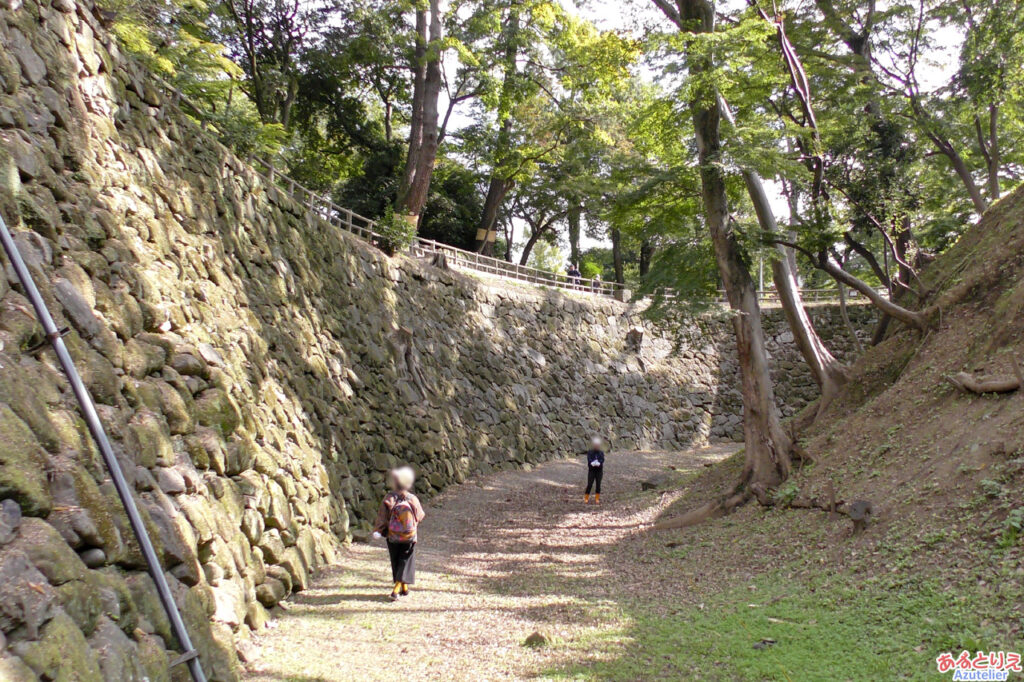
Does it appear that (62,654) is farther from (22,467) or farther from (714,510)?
(714,510)

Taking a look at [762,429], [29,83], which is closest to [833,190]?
[762,429]

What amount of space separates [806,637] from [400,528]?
388cm

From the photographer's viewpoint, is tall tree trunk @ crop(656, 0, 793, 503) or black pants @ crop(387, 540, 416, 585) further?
tall tree trunk @ crop(656, 0, 793, 503)

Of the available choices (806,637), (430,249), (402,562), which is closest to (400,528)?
(402,562)

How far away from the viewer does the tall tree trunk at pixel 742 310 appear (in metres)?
10.4

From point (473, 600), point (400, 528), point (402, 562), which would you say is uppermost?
point (400, 528)

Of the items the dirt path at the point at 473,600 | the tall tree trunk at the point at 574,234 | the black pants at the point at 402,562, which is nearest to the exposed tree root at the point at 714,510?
the dirt path at the point at 473,600

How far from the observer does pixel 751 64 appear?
1111 centimetres

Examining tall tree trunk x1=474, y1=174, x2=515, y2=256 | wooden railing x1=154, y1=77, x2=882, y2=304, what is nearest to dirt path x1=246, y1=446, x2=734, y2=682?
wooden railing x1=154, y1=77, x2=882, y2=304

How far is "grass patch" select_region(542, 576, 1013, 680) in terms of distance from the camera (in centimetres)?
479

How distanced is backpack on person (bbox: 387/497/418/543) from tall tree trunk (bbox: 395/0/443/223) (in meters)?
10.6

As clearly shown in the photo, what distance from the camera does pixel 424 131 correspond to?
56.6ft

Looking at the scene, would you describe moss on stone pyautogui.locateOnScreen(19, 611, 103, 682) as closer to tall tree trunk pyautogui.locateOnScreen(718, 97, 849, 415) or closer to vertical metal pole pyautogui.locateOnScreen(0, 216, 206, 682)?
vertical metal pole pyautogui.locateOnScreen(0, 216, 206, 682)

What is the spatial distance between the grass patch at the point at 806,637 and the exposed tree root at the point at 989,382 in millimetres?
3135
